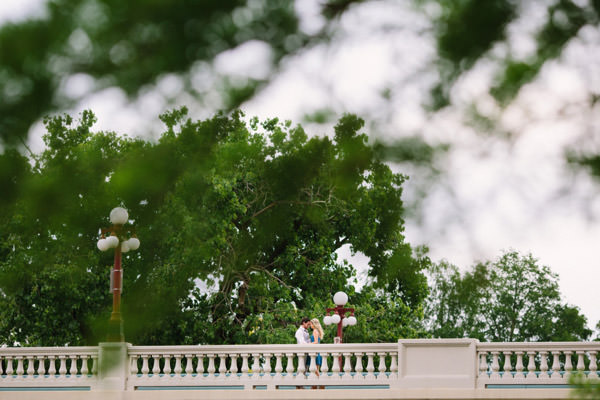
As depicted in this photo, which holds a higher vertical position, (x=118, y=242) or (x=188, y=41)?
(x=188, y=41)

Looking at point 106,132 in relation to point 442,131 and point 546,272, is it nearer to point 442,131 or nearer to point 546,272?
point 442,131

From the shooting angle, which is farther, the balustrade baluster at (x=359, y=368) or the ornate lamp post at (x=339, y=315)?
the ornate lamp post at (x=339, y=315)

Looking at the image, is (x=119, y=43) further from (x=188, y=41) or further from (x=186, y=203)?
(x=186, y=203)

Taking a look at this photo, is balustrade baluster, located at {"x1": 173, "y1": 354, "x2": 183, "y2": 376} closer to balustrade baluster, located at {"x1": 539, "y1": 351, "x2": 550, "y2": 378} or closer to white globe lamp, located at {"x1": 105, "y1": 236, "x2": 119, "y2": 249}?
balustrade baluster, located at {"x1": 539, "y1": 351, "x2": 550, "y2": 378}

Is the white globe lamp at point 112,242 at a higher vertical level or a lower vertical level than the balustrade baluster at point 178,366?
lower

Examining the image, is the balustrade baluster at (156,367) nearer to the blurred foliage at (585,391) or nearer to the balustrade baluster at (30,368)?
the balustrade baluster at (30,368)

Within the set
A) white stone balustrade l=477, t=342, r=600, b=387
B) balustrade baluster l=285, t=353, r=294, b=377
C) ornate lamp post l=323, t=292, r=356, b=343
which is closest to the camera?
white stone balustrade l=477, t=342, r=600, b=387

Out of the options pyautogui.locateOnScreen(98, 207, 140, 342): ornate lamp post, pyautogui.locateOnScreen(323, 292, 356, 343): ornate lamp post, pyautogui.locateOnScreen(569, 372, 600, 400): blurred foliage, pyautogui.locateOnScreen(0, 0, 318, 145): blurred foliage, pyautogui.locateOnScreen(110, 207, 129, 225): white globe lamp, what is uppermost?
pyautogui.locateOnScreen(323, 292, 356, 343): ornate lamp post

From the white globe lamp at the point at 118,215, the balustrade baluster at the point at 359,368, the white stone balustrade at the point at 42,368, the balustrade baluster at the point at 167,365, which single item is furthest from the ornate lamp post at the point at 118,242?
the white stone balustrade at the point at 42,368

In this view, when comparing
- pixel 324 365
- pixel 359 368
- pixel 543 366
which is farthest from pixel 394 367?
pixel 543 366

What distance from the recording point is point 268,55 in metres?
2.66

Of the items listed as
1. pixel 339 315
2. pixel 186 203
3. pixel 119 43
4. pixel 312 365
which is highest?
pixel 339 315

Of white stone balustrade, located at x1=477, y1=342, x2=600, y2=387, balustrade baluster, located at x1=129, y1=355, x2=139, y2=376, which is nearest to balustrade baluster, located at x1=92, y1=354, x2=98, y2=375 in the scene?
white stone balustrade, located at x1=477, y1=342, x2=600, y2=387

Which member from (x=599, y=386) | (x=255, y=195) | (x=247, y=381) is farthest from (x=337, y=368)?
(x=255, y=195)
